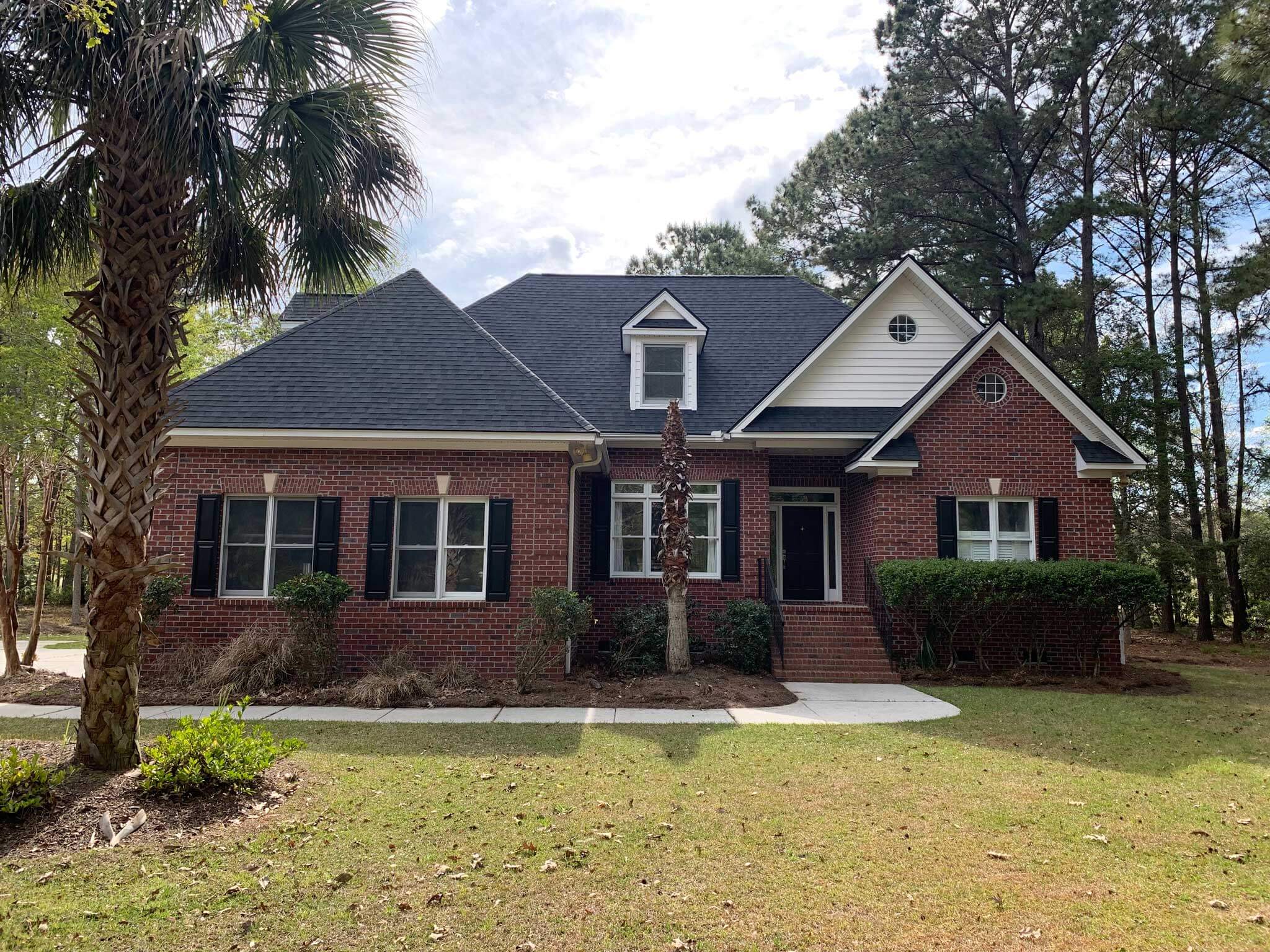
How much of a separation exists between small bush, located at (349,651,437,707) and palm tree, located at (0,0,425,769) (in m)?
3.75

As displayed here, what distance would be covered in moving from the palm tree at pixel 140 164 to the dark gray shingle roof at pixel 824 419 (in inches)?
327

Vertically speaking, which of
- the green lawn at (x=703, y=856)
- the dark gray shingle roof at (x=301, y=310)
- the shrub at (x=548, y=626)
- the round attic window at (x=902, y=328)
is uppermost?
the dark gray shingle roof at (x=301, y=310)

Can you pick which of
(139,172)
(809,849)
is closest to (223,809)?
(809,849)

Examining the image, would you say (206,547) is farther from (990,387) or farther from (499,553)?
(990,387)

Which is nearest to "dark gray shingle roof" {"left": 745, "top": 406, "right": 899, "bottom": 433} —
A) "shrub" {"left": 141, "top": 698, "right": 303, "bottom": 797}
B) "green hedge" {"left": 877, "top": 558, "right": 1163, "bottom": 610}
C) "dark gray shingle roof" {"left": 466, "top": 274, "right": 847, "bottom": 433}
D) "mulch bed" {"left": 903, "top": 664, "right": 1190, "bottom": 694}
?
"dark gray shingle roof" {"left": 466, "top": 274, "right": 847, "bottom": 433}

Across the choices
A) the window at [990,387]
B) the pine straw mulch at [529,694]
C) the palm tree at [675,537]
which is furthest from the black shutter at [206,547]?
the window at [990,387]

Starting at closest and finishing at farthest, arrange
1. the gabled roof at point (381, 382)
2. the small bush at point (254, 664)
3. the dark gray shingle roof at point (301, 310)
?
1. the small bush at point (254, 664)
2. the gabled roof at point (381, 382)
3. the dark gray shingle roof at point (301, 310)

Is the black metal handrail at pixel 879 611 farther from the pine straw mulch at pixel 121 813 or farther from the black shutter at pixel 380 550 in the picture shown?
the pine straw mulch at pixel 121 813

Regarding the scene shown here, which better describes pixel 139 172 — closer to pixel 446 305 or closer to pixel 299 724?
pixel 299 724

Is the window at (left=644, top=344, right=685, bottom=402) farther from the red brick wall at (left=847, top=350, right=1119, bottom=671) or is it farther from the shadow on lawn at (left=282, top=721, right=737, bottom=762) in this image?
the shadow on lawn at (left=282, top=721, right=737, bottom=762)

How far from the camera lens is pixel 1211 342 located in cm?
2220

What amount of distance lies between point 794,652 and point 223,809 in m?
8.64

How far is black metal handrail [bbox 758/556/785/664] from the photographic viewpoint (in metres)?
11.9

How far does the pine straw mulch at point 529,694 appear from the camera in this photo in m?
9.24
